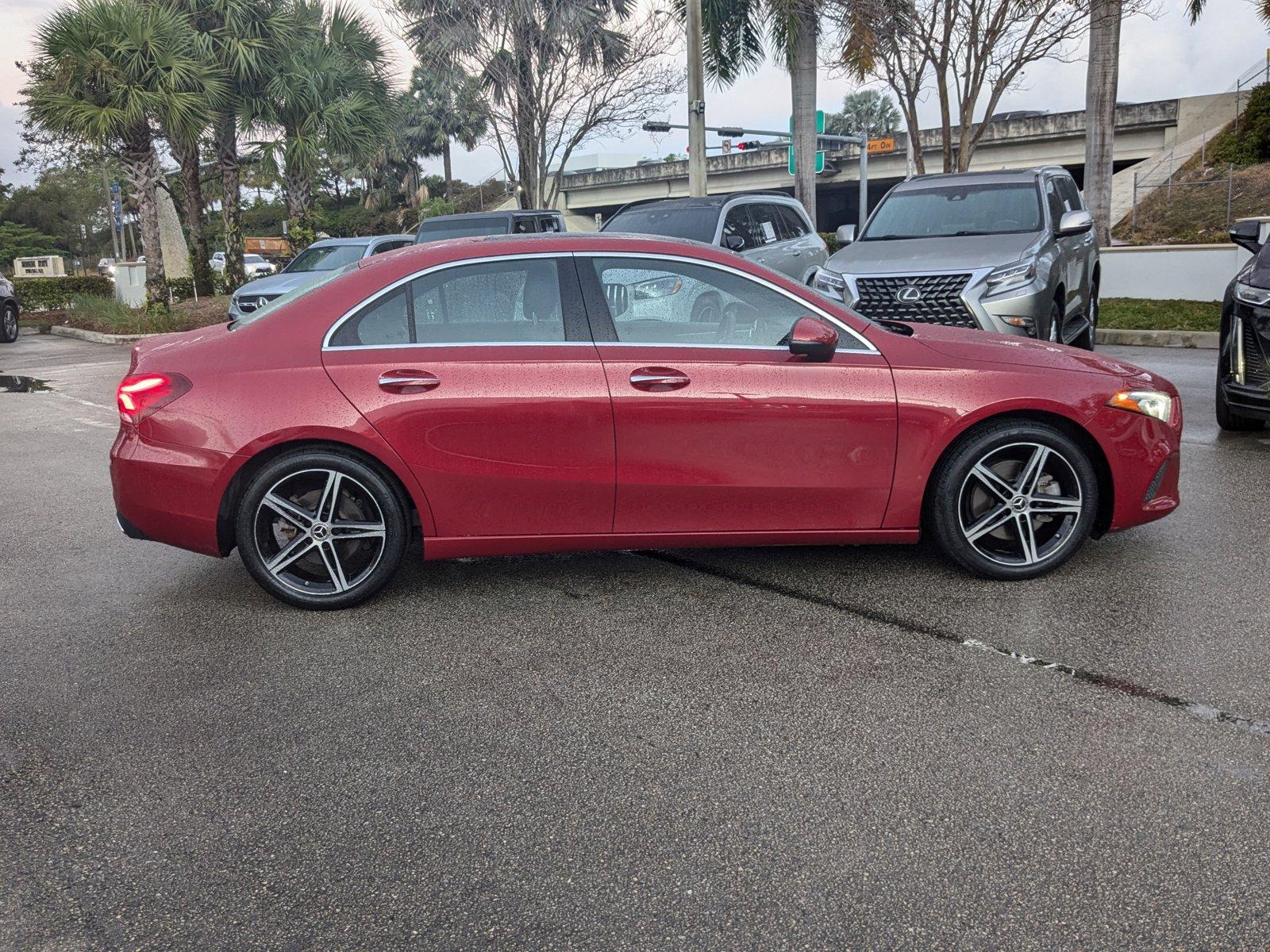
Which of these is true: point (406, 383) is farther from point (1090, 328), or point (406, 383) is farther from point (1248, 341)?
point (1090, 328)

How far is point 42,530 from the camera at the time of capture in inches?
245

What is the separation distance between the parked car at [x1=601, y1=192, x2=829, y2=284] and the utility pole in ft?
20.4

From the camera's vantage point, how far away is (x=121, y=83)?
22828mm

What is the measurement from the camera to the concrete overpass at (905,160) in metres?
40.6

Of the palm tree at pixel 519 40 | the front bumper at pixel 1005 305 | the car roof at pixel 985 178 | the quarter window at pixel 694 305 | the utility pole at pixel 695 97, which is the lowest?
the front bumper at pixel 1005 305

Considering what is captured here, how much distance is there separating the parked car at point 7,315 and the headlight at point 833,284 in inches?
728

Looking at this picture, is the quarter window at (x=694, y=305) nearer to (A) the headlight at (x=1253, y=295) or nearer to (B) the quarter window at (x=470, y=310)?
(B) the quarter window at (x=470, y=310)

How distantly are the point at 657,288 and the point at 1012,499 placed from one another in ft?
5.95

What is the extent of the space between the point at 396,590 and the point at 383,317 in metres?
1.26

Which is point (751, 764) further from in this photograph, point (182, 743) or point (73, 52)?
point (73, 52)

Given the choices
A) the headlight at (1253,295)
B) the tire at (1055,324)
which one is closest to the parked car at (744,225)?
the tire at (1055,324)

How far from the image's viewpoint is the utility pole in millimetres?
19578

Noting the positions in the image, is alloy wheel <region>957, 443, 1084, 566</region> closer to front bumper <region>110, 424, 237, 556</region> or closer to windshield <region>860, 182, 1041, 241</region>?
front bumper <region>110, 424, 237, 556</region>

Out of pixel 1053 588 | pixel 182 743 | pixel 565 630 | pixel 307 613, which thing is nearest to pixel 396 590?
pixel 307 613
